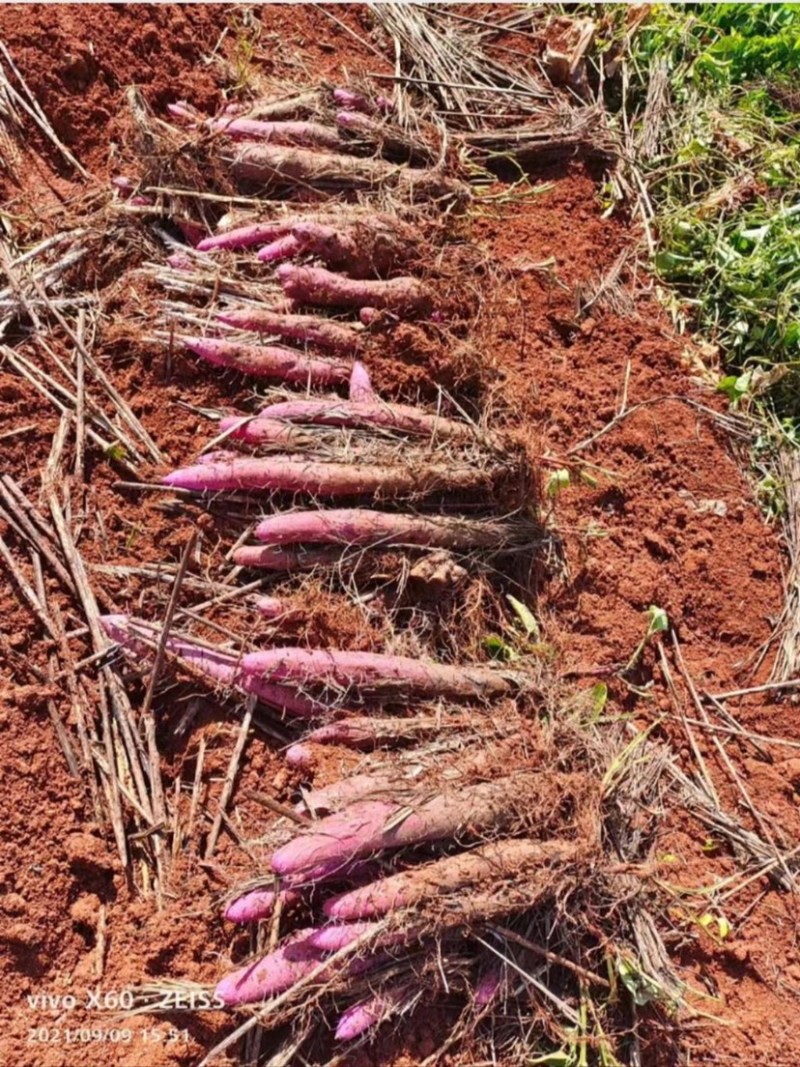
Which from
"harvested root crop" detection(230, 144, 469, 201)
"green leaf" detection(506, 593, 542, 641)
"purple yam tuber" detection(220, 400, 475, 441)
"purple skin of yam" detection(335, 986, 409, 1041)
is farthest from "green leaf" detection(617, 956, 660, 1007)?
"harvested root crop" detection(230, 144, 469, 201)

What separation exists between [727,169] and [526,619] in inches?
90.1

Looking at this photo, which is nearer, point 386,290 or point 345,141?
point 386,290

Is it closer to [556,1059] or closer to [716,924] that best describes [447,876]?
[556,1059]

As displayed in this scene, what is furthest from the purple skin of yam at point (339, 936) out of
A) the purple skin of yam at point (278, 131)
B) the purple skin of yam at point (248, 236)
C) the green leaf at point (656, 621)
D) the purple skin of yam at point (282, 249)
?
the purple skin of yam at point (278, 131)

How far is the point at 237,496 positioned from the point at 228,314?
610 mm

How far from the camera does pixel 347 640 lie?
2.35 metres

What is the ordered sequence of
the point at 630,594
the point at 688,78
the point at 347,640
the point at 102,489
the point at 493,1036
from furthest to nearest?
the point at 688,78 < the point at 630,594 < the point at 102,489 < the point at 347,640 < the point at 493,1036

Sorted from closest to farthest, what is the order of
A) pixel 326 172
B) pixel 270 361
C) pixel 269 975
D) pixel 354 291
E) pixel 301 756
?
pixel 269 975 → pixel 301 756 → pixel 270 361 → pixel 354 291 → pixel 326 172

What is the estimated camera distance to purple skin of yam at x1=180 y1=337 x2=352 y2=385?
2594 millimetres

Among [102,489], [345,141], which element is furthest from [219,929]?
[345,141]

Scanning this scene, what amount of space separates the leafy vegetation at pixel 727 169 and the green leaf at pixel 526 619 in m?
1.25

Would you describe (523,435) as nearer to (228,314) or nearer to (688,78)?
(228,314)

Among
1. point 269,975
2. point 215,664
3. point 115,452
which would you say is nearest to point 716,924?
point 269,975

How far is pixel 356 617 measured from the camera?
2.37 meters
